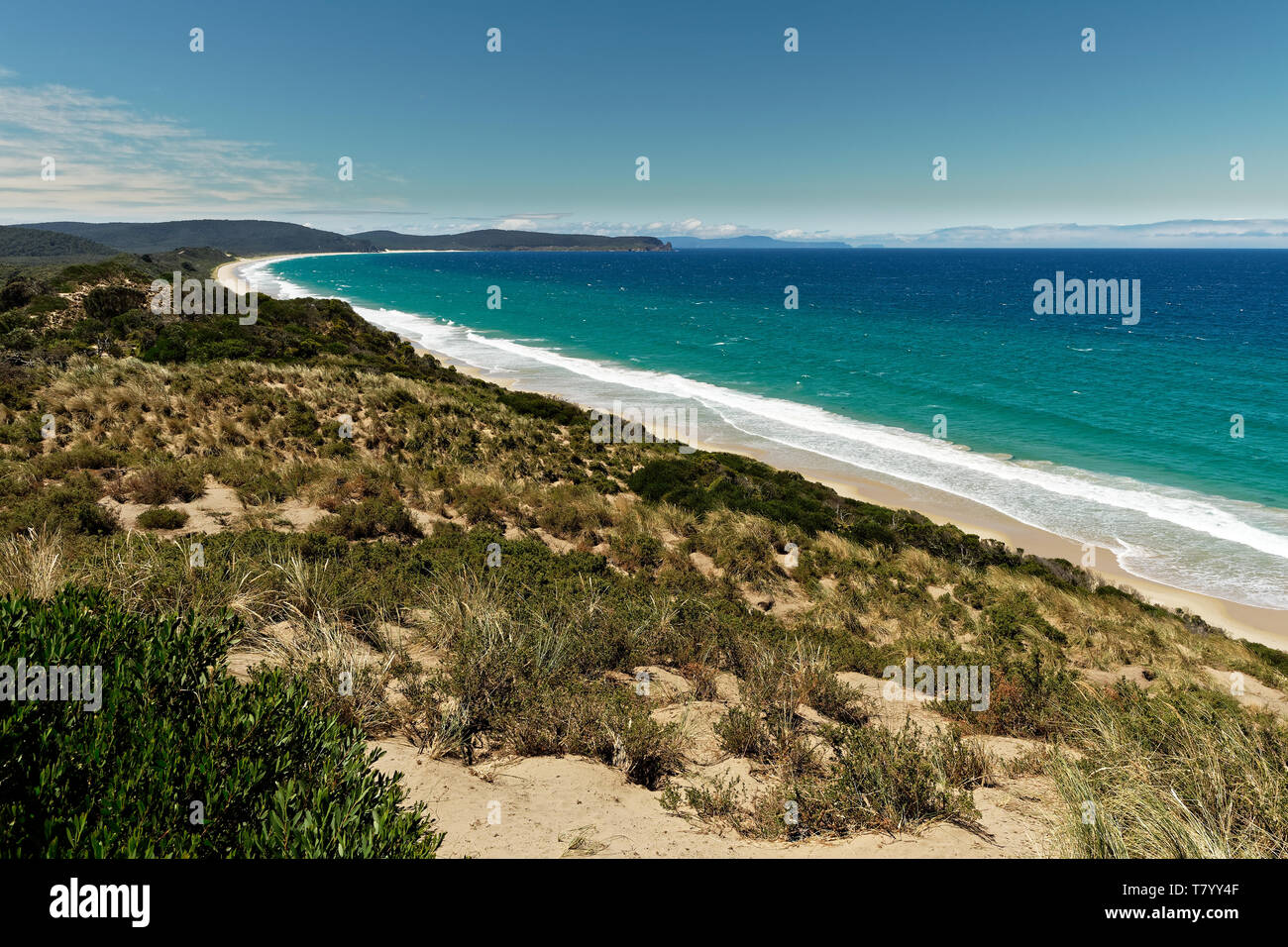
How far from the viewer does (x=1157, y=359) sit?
4506 cm

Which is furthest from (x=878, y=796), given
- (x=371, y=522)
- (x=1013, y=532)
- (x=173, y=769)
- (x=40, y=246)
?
(x=40, y=246)

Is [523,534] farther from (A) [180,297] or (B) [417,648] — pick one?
(A) [180,297]

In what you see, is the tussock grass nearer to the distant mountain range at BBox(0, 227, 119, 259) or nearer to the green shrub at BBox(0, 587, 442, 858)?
the green shrub at BBox(0, 587, 442, 858)

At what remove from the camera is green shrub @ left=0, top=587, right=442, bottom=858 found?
254cm

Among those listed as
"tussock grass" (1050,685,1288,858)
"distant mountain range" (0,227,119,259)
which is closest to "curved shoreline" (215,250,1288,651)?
"tussock grass" (1050,685,1288,858)

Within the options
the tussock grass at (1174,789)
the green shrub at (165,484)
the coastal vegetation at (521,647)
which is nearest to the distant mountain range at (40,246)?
the coastal vegetation at (521,647)

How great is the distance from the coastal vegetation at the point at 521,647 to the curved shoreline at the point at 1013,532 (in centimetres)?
166

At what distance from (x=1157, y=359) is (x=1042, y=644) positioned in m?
48.2

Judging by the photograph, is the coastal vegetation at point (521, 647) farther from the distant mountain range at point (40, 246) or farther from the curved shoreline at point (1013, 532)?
the distant mountain range at point (40, 246)

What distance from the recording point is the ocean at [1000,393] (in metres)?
19.7

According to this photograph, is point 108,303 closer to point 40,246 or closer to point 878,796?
point 878,796

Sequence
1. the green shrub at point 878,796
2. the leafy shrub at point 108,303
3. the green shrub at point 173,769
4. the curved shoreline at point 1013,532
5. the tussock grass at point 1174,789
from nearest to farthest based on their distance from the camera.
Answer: the green shrub at point 173,769 < the tussock grass at point 1174,789 < the green shrub at point 878,796 < the curved shoreline at point 1013,532 < the leafy shrub at point 108,303

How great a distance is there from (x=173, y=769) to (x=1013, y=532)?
20.6 metres

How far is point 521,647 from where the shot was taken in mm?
5648
